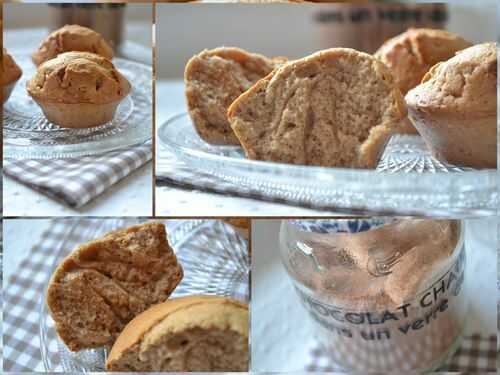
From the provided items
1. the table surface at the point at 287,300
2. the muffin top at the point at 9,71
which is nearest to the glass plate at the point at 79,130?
the muffin top at the point at 9,71

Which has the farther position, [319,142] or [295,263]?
[295,263]

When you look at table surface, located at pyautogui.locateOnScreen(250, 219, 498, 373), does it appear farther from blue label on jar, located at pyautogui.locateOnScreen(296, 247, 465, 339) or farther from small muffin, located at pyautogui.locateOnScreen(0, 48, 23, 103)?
small muffin, located at pyautogui.locateOnScreen(0, 48, 23, 103)

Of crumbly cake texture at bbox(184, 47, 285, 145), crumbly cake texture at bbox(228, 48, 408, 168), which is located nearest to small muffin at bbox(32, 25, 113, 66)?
crumbly cake texture at bbox(184, 47, 285, 145)

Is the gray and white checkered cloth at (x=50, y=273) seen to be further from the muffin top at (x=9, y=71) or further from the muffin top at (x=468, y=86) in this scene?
the muffin top at (x=468, y=86)

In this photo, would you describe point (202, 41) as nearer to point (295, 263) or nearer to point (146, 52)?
point (146, 52)

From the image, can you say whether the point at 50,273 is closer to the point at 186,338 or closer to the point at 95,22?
the point at 186,338

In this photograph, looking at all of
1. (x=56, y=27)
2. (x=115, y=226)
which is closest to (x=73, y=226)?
(x=115, y=226)

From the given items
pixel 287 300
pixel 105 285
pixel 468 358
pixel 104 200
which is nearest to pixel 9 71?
pixel 104 200
